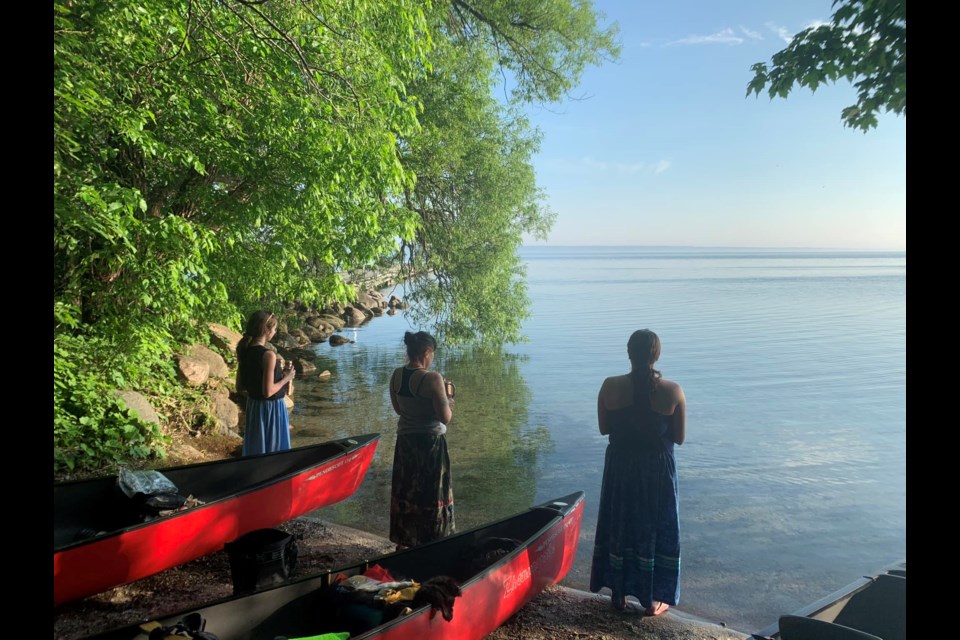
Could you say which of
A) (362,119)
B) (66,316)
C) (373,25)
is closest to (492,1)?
(373,25)

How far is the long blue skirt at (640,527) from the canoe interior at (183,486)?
2875mm

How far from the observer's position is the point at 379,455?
31.3 ft

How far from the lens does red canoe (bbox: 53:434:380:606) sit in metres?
4.00

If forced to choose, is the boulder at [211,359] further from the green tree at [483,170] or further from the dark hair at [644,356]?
the dark hair at [644,356]

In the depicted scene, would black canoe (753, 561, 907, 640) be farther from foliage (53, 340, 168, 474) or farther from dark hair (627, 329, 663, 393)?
foliage (53, 340, 168, 474)

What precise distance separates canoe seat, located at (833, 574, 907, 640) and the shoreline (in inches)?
36.2

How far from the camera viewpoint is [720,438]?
37.4ft

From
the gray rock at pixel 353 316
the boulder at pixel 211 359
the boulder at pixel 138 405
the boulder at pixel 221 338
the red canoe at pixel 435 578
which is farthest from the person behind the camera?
the gray rock at pixel 353 316

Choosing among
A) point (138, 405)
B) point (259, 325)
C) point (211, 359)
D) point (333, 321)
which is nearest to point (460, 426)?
point (211, 359)

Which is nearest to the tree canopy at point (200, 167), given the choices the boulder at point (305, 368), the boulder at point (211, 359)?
the boulder at point (211, 359)

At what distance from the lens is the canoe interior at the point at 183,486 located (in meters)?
4.69

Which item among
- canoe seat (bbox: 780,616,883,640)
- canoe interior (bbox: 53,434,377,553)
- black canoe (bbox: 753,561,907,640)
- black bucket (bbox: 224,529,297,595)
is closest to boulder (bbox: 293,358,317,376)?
canoe interior (bbox: 53,434,377,553)
